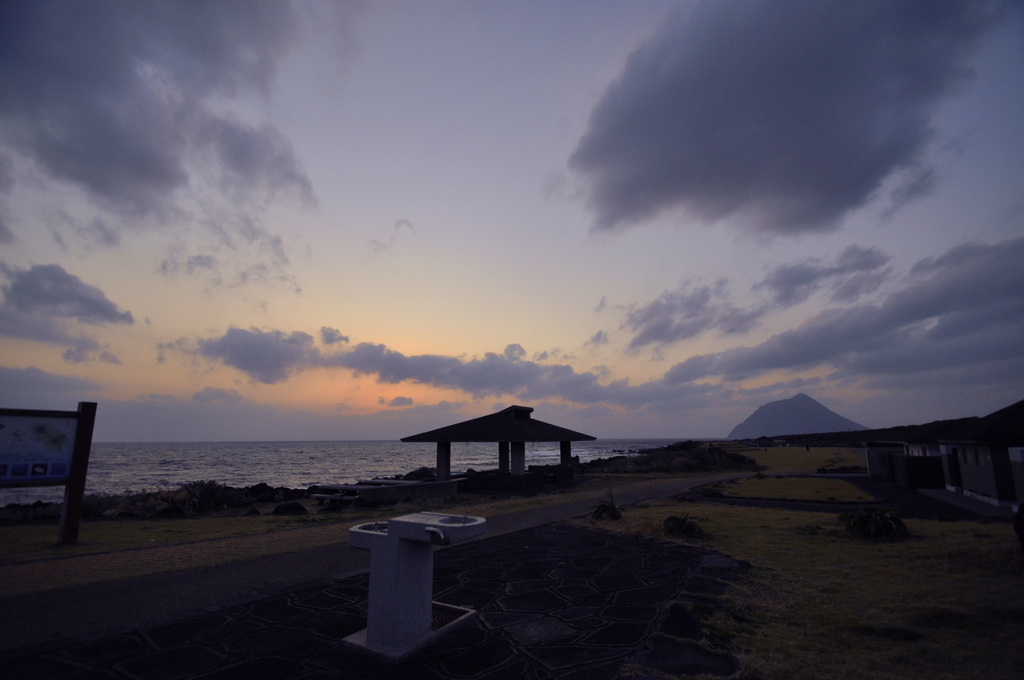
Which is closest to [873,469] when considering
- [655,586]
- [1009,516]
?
[1009,516]

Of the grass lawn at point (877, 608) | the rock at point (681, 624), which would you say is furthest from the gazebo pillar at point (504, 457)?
the rock at point (681, 624)

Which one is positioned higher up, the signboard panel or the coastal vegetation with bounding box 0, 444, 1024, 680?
the signboard panel

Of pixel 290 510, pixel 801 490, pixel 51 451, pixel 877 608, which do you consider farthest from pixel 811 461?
pixel 51 451

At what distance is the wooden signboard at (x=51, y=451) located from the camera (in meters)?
9.03

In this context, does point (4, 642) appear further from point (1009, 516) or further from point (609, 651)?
point (1009, 516)

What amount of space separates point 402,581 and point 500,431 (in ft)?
54.5

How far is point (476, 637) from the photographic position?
15.8ft

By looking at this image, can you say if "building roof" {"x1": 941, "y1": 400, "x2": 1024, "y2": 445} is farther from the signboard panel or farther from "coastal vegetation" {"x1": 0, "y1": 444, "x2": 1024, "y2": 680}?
the signboard panel

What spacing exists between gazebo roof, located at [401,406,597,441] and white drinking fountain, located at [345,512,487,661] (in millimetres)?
15412

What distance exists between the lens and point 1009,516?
37.5 feet

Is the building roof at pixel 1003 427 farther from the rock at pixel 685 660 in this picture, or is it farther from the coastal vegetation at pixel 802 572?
the rock at pixel 685 660

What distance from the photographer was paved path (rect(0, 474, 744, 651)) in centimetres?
495

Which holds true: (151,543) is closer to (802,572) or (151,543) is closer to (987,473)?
(802,572)

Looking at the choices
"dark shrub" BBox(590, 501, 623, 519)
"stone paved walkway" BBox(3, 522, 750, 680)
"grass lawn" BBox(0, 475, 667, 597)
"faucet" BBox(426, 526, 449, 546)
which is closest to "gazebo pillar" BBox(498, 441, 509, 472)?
"grass lawn" BBox(0, 475, 667, 597)
